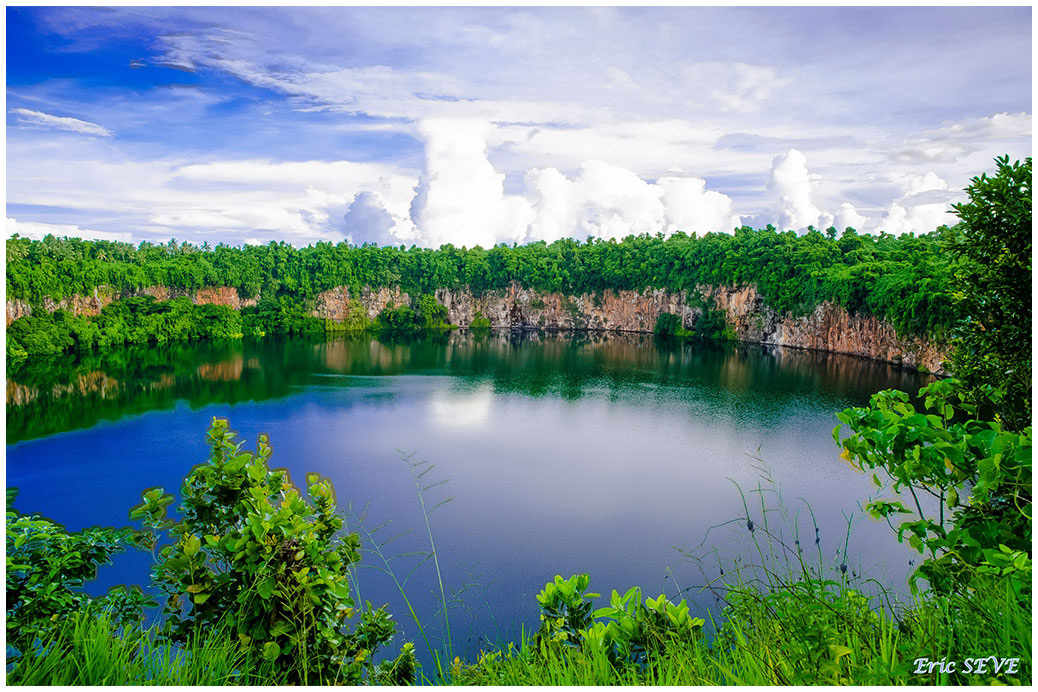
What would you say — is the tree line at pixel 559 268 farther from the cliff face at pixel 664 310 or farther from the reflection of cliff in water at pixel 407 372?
the reflection of cliff in water at pixel 407 372

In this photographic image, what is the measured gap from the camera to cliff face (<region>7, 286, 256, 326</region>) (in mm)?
34625

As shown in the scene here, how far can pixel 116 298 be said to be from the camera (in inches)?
1594

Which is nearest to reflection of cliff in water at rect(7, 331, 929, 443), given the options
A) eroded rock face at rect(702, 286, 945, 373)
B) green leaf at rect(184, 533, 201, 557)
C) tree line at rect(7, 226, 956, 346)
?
eroded rock face at rect(702, 286, 945, 373)

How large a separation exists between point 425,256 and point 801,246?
3160cm

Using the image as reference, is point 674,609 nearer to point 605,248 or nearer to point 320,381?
point 320,381

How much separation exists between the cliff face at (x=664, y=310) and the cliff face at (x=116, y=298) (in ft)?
Answer: 22.8

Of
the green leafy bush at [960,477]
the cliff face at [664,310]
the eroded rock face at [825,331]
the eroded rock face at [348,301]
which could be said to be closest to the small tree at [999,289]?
the green leafy bush at [960,477]

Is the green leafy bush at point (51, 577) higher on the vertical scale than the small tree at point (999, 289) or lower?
lower

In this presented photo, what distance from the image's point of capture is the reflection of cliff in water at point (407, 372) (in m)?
20.5

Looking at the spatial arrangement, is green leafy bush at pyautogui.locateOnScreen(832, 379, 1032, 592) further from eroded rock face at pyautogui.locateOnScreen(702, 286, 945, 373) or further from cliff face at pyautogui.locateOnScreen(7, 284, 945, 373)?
cliff face at pyautogui.locateOnScreen(7, 284, 945, 373)

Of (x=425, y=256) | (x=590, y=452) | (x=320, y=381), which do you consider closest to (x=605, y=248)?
(x=425, y=256)

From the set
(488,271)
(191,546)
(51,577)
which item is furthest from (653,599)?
(488,271)

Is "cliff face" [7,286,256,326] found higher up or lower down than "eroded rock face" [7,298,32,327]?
higher up

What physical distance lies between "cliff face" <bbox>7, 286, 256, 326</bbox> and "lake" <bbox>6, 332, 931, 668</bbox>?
8.41 meters
